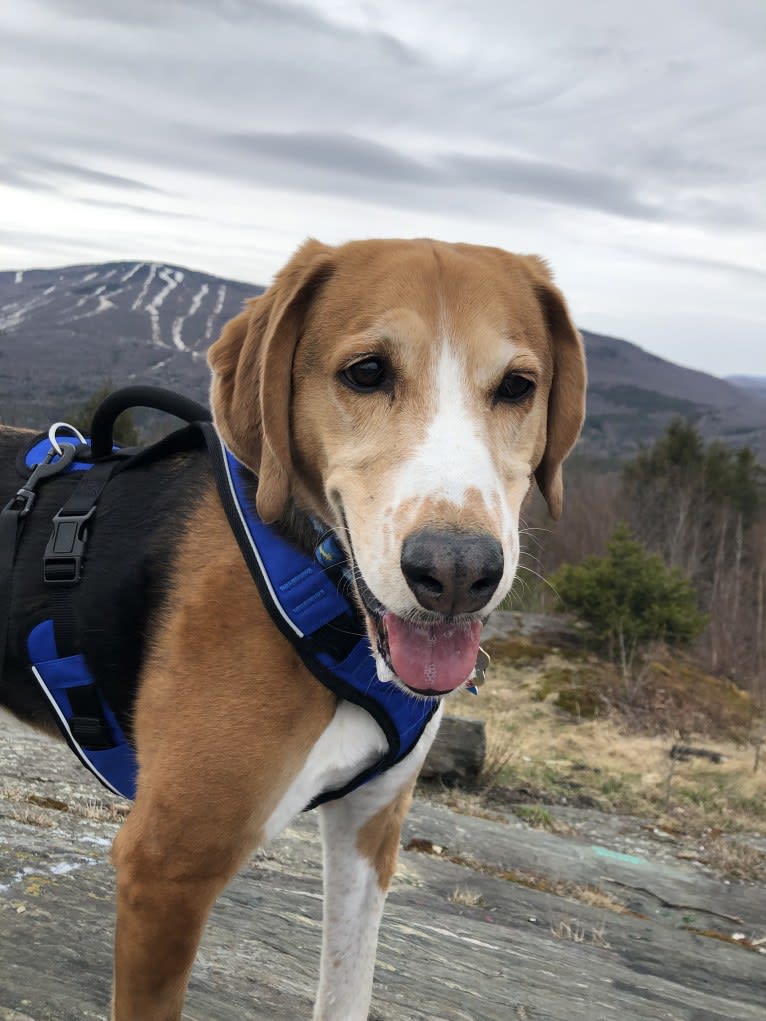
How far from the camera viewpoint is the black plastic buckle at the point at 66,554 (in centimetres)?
298

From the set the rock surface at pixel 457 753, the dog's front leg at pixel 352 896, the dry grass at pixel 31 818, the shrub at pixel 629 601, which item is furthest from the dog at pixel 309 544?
the shrub at pixel 629 601

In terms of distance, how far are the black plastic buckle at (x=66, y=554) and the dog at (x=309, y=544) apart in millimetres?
68

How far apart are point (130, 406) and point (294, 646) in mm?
1164

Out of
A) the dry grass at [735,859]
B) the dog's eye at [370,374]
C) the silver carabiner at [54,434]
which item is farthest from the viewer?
the dry grass at [735,859]

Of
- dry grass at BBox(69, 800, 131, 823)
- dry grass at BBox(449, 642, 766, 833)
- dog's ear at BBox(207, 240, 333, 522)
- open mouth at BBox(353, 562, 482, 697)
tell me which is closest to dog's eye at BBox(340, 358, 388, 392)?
dog's ear at BBox(207, 240, 333, 522)

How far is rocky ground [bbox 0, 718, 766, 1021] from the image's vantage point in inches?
145

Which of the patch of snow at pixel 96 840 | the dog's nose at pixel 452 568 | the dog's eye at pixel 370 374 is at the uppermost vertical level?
the dog's eye at pixel 370 374

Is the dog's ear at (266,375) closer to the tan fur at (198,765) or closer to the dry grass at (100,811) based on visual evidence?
the tan fur at (198,765)

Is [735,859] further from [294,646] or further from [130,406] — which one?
[130,406]

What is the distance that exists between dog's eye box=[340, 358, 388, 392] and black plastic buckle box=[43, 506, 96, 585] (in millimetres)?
1014

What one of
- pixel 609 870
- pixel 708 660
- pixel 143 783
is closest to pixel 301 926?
pixel 143 783

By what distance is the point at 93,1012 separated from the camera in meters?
3.28

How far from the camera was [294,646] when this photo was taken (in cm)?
272

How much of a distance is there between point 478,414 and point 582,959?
11.9 feet
